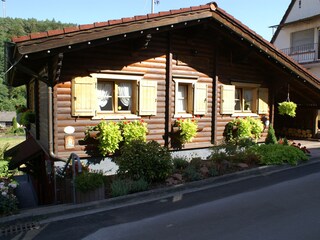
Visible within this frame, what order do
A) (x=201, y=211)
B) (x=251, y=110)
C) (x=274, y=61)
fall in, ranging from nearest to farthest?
(x=201, y=211)
(x=274, y=61)
(x=251, y=110)

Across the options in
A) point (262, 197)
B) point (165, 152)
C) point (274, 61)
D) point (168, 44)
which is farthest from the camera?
point (274, 61)

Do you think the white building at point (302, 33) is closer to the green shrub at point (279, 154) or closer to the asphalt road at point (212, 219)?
the green shrub at point (279, 154)

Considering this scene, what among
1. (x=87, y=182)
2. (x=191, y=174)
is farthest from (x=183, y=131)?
(x=87, y=182)

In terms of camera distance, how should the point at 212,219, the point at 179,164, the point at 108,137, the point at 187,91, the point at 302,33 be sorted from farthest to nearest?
the point at 302,33 < the point at 187,91 < the point at 179,164 < the point at 108,137 < the point at 212,219

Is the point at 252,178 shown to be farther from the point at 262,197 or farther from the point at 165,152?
the point at 165,152

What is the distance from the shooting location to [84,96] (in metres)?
8.64

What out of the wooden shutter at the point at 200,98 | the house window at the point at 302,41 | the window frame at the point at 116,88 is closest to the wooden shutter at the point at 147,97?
the window frame at the point at 116,88

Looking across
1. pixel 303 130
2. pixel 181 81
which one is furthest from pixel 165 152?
pixel 303 130

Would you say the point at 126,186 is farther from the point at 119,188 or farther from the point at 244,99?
the point at 244,99

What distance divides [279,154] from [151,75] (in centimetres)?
506

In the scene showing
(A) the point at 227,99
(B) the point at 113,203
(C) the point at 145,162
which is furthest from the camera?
(A) the point at 227,99

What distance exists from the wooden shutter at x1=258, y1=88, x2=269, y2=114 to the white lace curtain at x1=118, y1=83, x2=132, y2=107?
6202mm

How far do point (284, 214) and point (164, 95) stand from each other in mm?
5747

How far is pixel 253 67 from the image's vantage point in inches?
506
